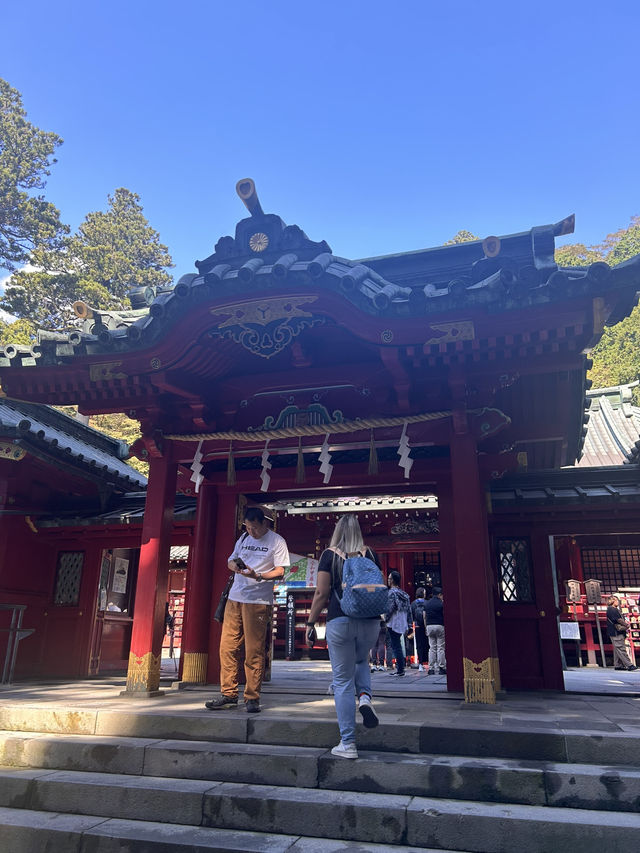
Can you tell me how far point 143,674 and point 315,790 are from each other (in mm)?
3907

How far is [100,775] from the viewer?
4.82m

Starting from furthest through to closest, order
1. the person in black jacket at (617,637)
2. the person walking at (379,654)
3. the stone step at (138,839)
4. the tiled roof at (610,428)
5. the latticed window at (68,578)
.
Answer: the tiled roof at (610,428)
the person in black jacket at (617,637)
the person walking at (379,654)
the latticed window at (68,578)
the stone step at (138,839)

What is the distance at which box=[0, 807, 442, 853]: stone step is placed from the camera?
3.67 m

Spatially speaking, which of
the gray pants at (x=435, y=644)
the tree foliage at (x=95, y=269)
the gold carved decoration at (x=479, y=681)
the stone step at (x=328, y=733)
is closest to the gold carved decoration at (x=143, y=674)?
the stone step at (x=328, y=733)

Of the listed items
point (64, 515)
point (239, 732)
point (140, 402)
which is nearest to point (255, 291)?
point (140, 402)

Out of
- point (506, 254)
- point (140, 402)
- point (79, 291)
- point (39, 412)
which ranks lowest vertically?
point (140, 402)

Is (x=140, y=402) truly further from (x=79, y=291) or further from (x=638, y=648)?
(x=79, y=291)

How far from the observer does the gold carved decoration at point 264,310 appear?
22.7 feet

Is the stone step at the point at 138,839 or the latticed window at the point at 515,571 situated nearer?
the stone step at the point at 138,839

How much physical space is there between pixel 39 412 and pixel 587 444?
1544 cm

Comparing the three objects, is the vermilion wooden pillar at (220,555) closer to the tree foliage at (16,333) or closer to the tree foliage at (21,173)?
the tree foliage at (16,333)

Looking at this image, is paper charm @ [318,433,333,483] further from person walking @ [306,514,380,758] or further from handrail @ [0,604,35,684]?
handrail @ [0,604,35,684]

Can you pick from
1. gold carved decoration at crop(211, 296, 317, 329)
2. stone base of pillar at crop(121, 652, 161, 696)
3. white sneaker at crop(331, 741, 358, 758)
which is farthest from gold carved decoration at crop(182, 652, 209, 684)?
gold carved decoration at crop(211, 296, 317, 329)

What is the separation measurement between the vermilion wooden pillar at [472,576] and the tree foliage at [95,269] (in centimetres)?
2660
